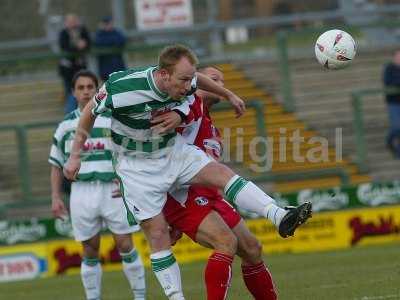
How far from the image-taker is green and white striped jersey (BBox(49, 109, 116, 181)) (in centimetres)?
1049

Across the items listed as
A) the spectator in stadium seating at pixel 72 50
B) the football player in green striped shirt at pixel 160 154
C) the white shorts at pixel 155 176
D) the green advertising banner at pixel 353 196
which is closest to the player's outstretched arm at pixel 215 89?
the football player in green striped shirt at pixel 160 154

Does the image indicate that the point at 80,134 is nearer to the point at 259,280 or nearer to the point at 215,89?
the point at 215,89

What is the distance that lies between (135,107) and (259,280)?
5.14ft

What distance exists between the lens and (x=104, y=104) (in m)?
8.27

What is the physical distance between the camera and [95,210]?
34.5ft

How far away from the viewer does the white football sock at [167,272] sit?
805 centimetres

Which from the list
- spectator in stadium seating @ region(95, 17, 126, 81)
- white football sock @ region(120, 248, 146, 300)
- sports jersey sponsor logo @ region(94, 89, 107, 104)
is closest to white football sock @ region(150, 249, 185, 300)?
sports jersey sponsor logo @ region(94, 89, 107, 104)

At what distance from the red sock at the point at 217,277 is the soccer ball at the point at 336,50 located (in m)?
1.90

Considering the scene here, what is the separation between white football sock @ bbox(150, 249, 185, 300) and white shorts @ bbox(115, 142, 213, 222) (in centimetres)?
31

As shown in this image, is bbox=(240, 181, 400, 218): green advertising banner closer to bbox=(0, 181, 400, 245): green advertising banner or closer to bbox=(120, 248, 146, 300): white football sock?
bbox=(0, 181, 400, 245): green advertising banner

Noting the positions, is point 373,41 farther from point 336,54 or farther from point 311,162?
point 336,54

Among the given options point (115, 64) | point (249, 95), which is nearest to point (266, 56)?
point (249, 95)

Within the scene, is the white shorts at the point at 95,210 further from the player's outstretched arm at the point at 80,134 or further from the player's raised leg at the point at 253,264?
the player's raised leg at the point at 253,264

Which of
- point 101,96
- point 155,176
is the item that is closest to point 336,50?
point 155,176
